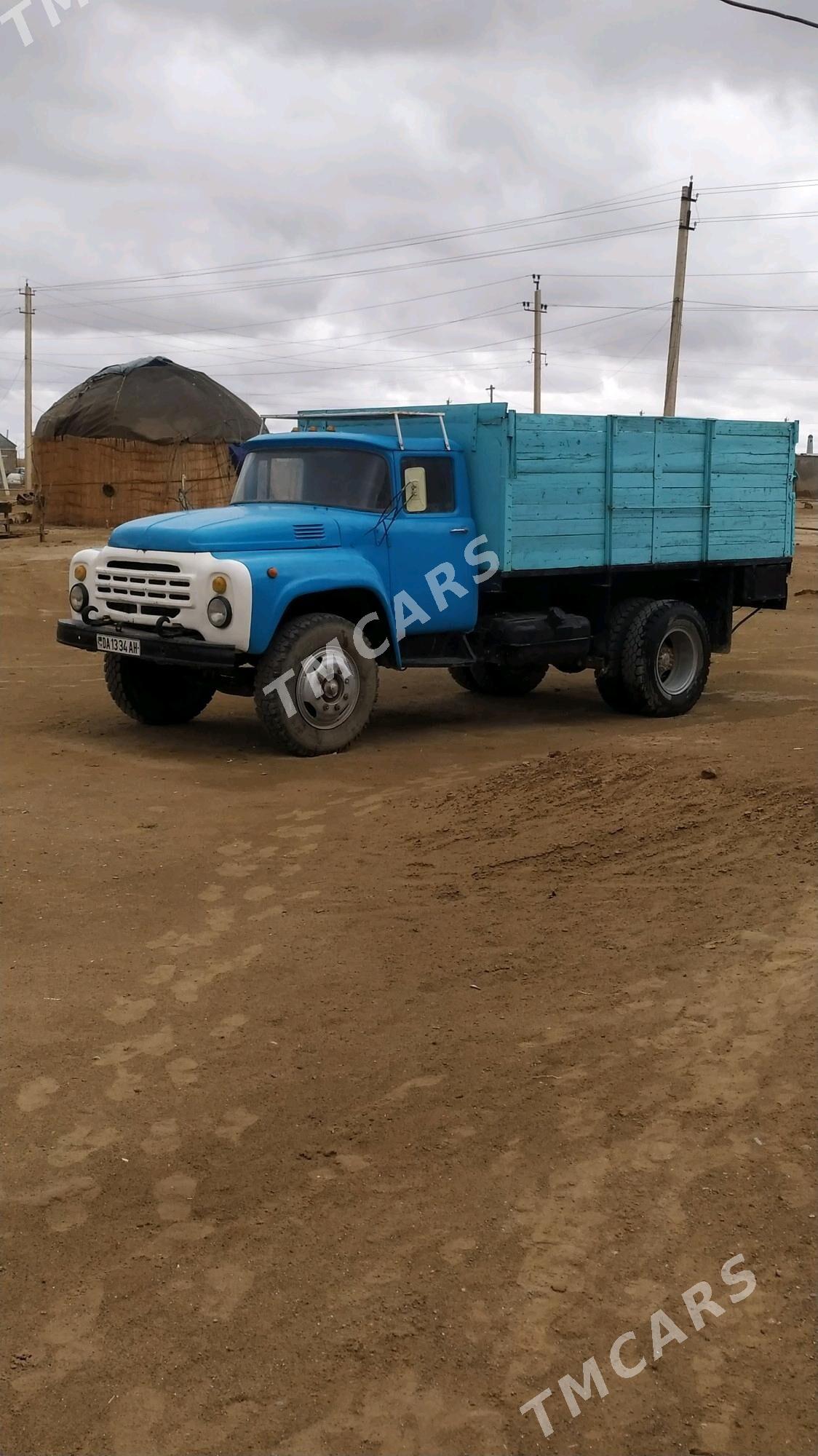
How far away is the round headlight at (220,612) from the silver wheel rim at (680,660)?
165 inches

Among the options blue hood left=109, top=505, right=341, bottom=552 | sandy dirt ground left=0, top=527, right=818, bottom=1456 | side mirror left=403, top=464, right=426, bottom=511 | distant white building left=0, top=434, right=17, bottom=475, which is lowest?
sandy dirt ground left=0, top=527, right=818, bottom=1456

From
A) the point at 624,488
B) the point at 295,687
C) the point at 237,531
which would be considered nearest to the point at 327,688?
the point at 295,687

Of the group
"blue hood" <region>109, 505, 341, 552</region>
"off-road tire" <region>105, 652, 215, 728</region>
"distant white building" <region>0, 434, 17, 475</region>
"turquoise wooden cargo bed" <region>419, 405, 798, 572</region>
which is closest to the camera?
"blue hood" <region>109, 505, 341, 552</region>

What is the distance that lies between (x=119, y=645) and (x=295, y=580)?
1330 mm

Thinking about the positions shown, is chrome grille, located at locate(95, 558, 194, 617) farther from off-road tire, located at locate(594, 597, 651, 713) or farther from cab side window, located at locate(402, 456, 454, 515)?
off-road tire, located at locate(594, 597, 651, 713)

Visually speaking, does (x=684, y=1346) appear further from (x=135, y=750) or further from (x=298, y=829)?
(x=135, y=750)

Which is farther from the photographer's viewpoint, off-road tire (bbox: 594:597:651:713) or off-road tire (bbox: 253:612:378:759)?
off-road tire (bbox: 594:597:651:713)

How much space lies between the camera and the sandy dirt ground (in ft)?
10.1

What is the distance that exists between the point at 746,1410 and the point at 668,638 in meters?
9.28

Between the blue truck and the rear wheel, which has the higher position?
the blue truck

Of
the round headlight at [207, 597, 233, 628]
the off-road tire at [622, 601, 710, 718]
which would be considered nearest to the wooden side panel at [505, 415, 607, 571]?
the off-road tire at [622, 601, 710, 718]

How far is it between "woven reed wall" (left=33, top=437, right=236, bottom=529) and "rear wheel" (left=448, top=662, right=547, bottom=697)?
15.1 meters

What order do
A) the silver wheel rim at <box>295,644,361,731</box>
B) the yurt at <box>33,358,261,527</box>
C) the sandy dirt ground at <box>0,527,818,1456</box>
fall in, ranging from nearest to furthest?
the sandy dirt ground at <box>0,527,818,1456</box> → the silver wheel rim at <box>295,644,361,731</box> → the yurt at <box>33,358,261,527</box>

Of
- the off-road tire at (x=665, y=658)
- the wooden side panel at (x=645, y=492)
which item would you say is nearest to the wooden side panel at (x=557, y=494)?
the wooden side panel at (x=645, y=492)
